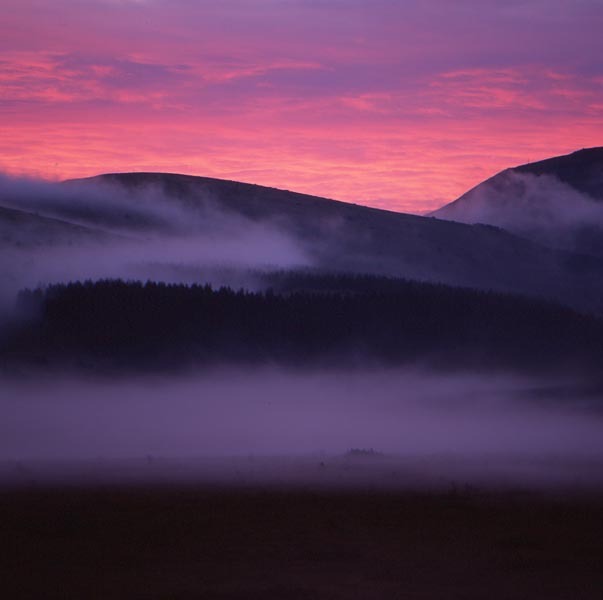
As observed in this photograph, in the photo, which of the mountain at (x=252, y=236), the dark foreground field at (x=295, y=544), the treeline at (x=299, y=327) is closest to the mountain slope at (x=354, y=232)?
the mountain at (x=252, y=236)

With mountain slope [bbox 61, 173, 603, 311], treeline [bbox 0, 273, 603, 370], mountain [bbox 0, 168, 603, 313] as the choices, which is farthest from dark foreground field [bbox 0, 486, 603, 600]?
mountain slope [bbox 61, 173, 603, 311]

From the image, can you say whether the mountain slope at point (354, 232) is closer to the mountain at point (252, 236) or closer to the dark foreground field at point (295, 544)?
the mountain at point (252, 236)

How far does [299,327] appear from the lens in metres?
119

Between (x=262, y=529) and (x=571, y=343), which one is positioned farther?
(x=571, y=343)

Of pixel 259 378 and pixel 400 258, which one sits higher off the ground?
pixel 400 258

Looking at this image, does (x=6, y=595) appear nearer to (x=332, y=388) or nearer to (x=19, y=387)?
(x=19, y=387)

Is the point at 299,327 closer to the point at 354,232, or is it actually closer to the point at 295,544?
the point at 354,232

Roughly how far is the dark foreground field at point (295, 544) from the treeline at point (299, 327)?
61.3m

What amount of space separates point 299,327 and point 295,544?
8559cm

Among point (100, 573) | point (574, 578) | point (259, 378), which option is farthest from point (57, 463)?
point (259, 378)

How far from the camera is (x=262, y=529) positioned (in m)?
35.3

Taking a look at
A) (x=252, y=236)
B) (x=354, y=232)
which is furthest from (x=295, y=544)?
(x=354, y=232)

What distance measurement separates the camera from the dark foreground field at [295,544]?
1113 inches

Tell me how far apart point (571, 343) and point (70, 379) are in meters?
57.3
